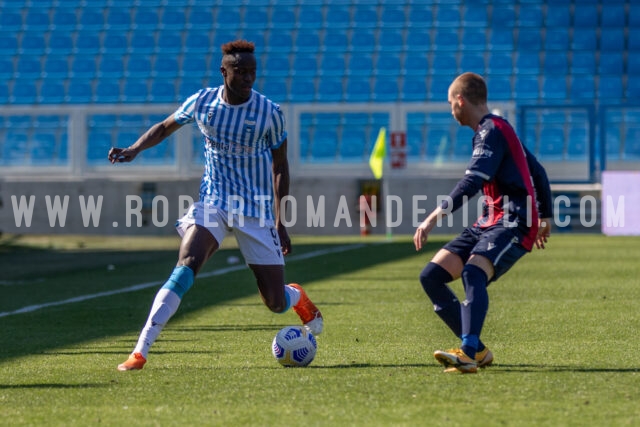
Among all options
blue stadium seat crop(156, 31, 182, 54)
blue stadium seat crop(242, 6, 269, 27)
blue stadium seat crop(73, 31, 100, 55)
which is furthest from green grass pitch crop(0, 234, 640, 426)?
blue stadium seat crop(73, 31, 100, 55)

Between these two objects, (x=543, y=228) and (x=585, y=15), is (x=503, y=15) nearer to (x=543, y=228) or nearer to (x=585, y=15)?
(x=585, y=15)

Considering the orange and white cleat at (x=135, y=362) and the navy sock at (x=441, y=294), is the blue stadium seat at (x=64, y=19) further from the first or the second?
the navy sock at (x=441, y=294)

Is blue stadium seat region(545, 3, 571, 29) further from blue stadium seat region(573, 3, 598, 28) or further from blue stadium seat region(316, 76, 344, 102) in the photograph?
blue stadium seat region(316, 76, 344, 102)

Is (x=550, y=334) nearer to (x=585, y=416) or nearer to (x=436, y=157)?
(x=585, y=416)

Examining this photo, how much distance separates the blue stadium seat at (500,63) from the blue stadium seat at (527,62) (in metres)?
0.21

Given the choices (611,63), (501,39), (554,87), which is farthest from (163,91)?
(611,63)

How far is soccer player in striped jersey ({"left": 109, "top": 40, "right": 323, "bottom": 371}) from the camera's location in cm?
710

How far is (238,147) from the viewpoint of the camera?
726cm

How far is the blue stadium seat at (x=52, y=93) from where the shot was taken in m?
35.0

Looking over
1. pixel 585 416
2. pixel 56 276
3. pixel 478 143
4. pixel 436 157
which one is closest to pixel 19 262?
pixel 56 276

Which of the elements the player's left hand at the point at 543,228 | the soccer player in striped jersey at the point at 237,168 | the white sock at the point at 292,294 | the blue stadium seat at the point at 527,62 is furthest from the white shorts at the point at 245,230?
the blue stadium seat at the point at 527,62

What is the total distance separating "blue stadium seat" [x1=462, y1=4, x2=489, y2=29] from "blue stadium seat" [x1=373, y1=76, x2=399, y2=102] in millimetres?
2935

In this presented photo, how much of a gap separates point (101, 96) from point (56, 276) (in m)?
19.0

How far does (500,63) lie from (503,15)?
1.90 m
